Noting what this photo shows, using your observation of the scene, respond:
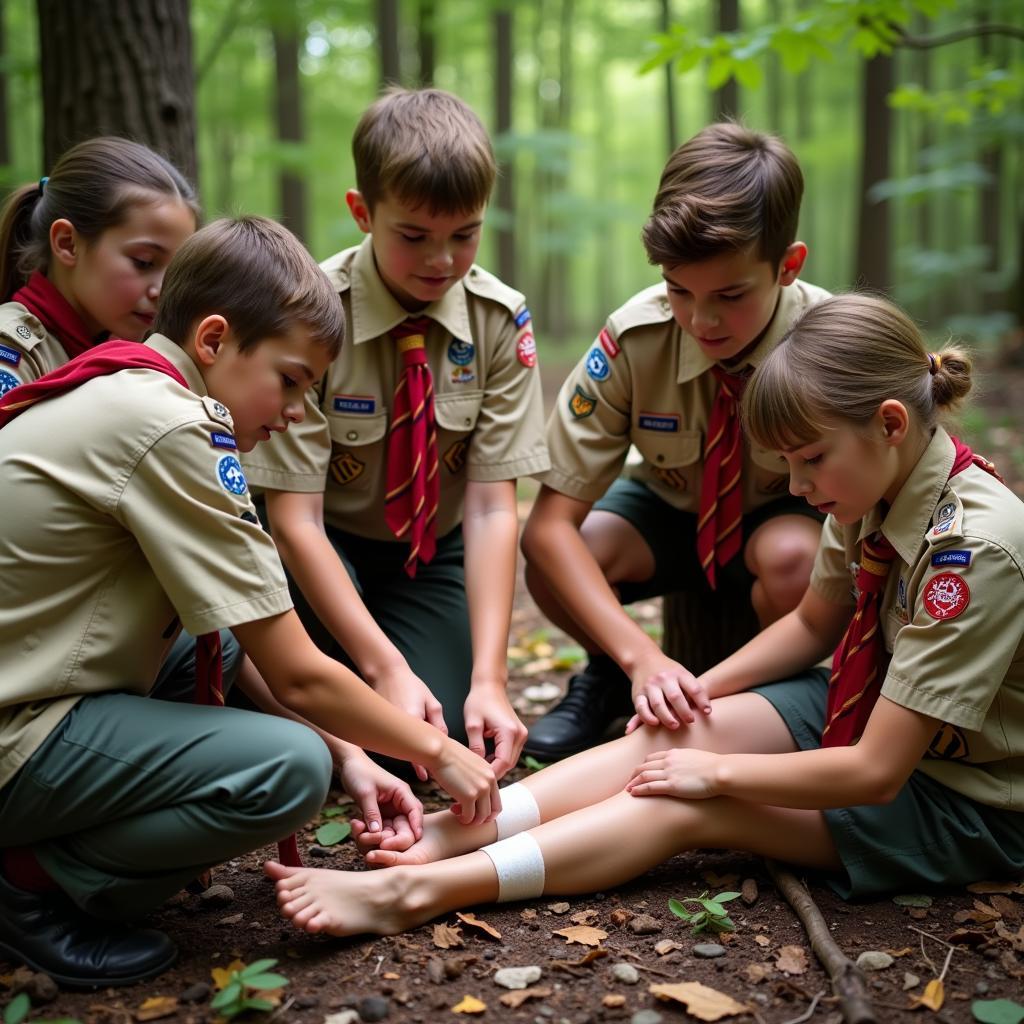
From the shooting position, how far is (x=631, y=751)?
230 cm

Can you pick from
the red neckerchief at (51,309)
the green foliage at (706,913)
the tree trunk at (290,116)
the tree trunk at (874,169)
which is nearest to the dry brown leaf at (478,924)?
the green foliage at (706,913)

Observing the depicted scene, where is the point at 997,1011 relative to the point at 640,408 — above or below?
below

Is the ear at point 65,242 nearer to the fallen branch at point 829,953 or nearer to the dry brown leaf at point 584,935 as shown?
the dry brown leaf at point 584,935

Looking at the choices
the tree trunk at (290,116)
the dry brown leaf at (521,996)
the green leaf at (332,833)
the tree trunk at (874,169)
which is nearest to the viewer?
the dry brown leaf at (521,996)

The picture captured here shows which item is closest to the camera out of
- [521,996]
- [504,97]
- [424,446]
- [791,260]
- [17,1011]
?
[17,1011]

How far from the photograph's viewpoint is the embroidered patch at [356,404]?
2.81m

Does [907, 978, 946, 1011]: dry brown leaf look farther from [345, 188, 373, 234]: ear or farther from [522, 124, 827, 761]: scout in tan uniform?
[345, 188, 373, 234]: ear

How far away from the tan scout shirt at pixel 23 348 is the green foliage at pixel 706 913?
1.85m

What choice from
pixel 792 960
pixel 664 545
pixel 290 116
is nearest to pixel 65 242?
pixel 664 545

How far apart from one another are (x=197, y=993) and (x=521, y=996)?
21.3 inches

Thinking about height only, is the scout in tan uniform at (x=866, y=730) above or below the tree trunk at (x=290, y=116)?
below

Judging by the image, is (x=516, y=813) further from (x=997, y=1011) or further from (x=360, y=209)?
(x=360, y=209)

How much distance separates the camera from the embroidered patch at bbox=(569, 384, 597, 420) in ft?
9.50

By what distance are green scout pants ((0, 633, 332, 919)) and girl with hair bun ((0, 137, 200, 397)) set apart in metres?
1.04
